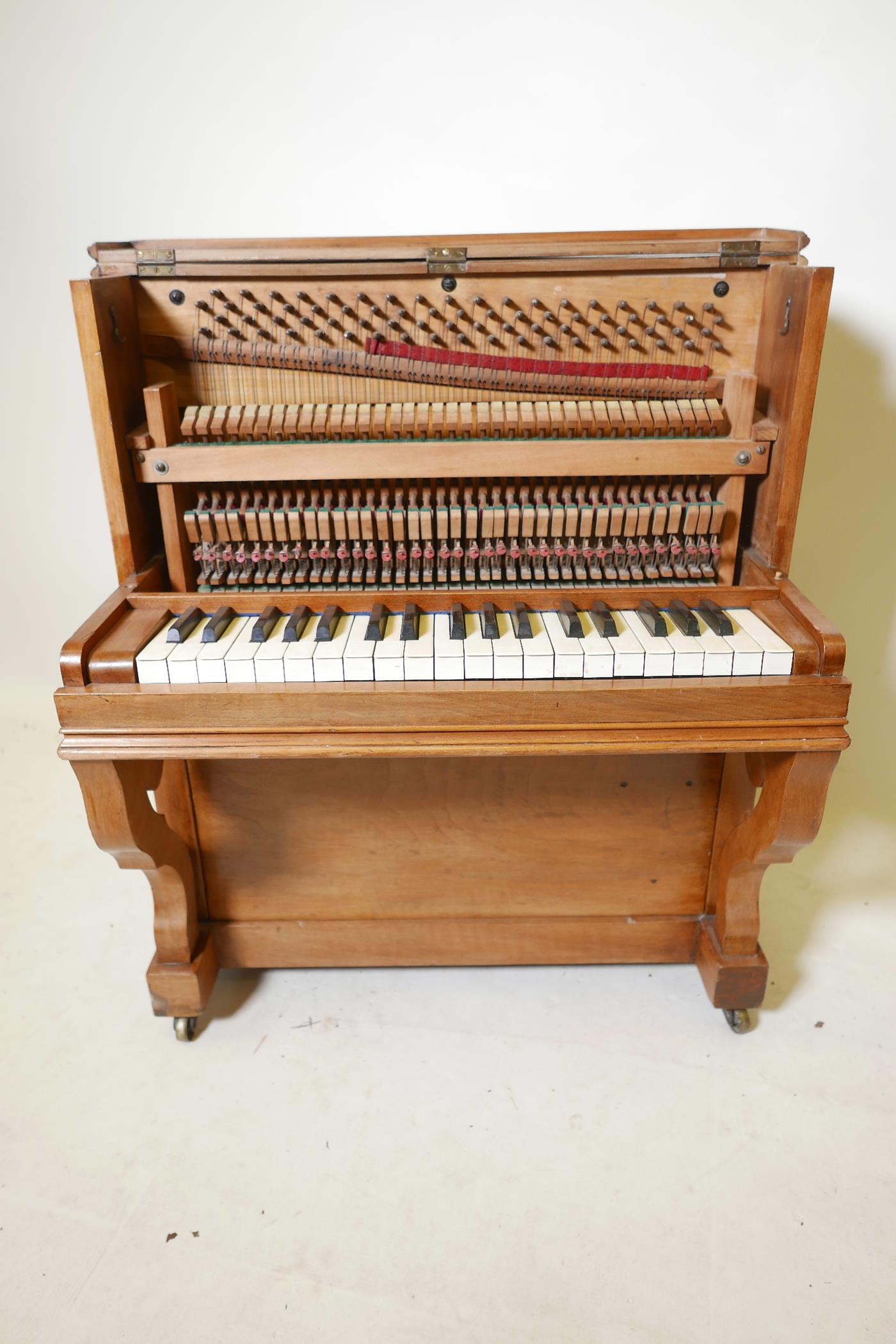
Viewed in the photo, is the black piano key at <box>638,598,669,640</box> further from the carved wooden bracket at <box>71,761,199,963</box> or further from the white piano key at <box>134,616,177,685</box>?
the carved wooden bracket at <box>71,761,199,963</box>

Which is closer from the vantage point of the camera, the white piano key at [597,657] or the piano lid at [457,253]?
the white piano key at [597,657]

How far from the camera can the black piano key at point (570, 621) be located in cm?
178

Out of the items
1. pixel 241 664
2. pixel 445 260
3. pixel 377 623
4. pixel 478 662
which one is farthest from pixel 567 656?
pixel 445 260

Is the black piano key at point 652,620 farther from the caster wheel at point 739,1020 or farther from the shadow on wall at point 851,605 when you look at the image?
the shadow on wall at point 851,605

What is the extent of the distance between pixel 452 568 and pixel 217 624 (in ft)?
1.68

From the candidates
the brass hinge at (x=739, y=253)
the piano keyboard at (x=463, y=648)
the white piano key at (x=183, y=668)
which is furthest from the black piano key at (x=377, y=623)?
the brass hinge at (x=739, y=253)

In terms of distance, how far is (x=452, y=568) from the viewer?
2.02m

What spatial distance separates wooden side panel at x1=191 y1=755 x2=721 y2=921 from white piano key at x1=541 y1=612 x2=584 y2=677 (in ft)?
1.52

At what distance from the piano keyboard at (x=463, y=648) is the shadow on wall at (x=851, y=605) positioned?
3.61 ft

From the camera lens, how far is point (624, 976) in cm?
240

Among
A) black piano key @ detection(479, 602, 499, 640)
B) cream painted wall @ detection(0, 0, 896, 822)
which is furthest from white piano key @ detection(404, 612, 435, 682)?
cream painted wall @ detection(0, 0, 896, 822)

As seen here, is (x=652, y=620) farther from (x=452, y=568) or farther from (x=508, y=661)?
(x=452, y=568)

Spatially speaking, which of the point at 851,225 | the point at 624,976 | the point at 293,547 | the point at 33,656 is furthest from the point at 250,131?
the point at 624,976

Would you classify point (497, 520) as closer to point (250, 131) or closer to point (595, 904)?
point (595, 904)
